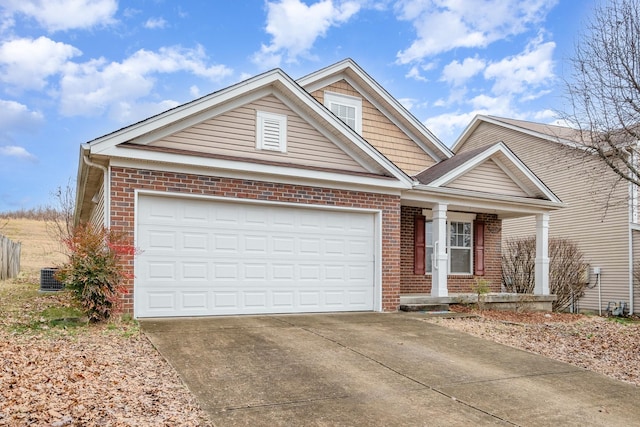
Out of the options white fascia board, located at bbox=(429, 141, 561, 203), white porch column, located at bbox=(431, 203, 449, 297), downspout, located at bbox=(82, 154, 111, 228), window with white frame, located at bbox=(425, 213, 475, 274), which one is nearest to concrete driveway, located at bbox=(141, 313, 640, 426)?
downspout, located at bbox=(82, 154, 111, 228)

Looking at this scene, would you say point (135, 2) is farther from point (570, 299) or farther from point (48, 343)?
point (570, 299)

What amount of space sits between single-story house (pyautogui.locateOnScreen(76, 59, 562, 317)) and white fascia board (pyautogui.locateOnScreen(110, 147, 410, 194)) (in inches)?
0.8

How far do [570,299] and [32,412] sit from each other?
1753 centimetres

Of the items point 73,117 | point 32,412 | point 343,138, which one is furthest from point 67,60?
point 32,412

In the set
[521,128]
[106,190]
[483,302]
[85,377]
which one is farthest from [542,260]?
[85,377]

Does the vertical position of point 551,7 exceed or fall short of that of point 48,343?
it exceeds it

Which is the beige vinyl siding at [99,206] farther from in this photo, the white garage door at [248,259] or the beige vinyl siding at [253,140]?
the beige vinyl siding at [253,140]

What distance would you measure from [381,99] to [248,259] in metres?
7.59

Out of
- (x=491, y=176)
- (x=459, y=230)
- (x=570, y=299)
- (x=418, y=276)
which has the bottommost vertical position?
(x=570, y=299)

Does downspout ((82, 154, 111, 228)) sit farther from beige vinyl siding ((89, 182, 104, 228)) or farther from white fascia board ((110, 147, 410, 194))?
beige vinyl siding ((89, 182, 104, 228))

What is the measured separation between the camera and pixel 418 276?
13.8 m

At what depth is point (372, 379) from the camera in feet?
19.0

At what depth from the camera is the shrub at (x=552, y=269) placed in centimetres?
1590

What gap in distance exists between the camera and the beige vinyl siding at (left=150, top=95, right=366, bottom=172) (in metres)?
9.45
